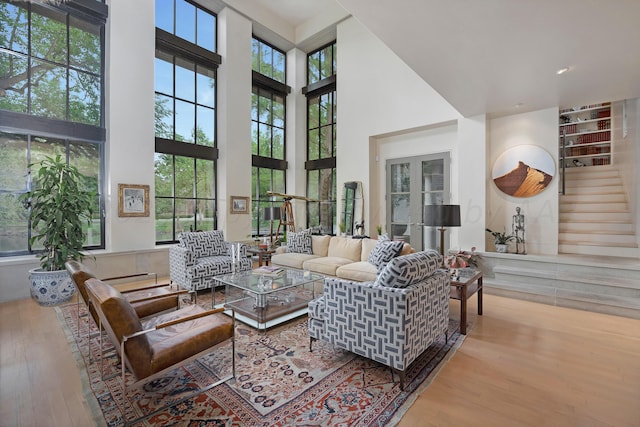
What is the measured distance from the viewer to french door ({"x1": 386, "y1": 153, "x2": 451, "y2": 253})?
625cm

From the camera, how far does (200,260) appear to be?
470 centimetres

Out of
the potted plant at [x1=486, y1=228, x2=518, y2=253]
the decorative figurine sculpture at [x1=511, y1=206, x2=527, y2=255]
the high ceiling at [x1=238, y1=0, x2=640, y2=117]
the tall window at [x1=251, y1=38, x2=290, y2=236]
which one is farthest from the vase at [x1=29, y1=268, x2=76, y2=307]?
the decorative figurine sculpture at [x1=511, y1=206, x2=527, y2=255]

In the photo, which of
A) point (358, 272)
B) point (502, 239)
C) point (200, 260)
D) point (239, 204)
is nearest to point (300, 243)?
point (358, 272)

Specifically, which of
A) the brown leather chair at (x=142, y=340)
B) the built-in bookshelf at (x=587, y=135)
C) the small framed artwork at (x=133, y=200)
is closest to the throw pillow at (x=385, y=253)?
the brown leather chair at (x=142, y=340)

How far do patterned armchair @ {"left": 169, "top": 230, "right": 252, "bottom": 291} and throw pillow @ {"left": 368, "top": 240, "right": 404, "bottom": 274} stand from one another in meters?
2.16

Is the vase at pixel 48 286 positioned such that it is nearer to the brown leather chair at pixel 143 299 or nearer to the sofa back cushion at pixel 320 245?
the brown leather chair at pixel 143 299

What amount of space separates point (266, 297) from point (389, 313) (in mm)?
1990

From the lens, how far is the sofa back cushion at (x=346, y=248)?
5105 millimetres

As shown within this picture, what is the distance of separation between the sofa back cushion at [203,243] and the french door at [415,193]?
3679mm

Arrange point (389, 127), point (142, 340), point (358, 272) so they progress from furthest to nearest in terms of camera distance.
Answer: point (389, 127)
point (358, 272)
point (142, 340)

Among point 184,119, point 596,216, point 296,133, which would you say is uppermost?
point 296,133

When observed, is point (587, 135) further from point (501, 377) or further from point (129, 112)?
point (129, 112)

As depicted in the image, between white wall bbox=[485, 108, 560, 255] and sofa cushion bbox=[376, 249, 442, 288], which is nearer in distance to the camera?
sofa cushion bbox=[376, 249, 442, 288]

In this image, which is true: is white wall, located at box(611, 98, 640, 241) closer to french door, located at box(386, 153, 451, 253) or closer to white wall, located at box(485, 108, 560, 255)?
white wall, located at box(485, 108, 560, 255)
